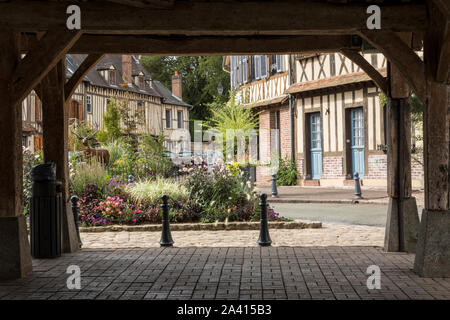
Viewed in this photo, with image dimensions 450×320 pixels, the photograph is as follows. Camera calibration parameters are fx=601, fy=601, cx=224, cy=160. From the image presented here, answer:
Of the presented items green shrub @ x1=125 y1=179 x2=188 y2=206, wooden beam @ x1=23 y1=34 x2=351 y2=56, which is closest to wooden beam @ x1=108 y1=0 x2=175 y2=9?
wooden beam @ x1=23 y1=34 x2=351 y2=56

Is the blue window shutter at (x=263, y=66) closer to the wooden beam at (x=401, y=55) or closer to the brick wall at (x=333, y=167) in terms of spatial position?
the brick wall at (x=333, y=167)

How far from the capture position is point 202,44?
27.7ft

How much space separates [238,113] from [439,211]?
1524cm

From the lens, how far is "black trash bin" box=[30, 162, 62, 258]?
26.3 feet

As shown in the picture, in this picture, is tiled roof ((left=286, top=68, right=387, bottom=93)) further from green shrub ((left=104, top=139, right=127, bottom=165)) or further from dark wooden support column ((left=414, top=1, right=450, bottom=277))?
dark wooden support column ((left=414, top=1, right=450, bottom=277))

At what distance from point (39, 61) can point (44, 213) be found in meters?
2.42

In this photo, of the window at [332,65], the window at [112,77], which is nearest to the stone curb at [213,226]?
the window at [332,65]

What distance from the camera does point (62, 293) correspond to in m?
5.82

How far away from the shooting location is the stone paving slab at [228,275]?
5672 millimetres

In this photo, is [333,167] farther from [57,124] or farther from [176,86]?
[176,86]

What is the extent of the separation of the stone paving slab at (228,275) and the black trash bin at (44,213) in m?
0.28

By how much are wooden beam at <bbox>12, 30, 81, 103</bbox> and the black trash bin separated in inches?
69.2
